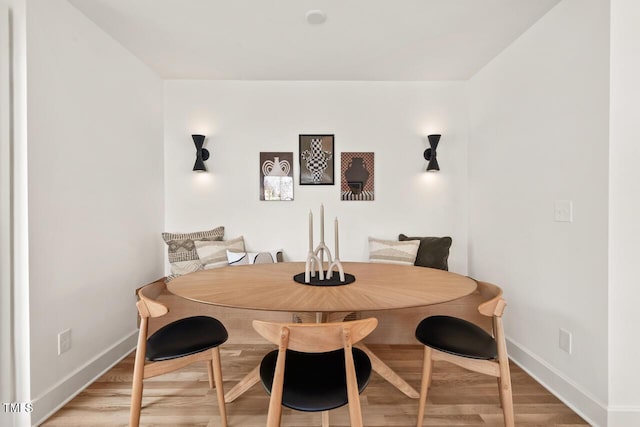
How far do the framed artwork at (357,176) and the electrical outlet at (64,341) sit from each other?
2429 mm

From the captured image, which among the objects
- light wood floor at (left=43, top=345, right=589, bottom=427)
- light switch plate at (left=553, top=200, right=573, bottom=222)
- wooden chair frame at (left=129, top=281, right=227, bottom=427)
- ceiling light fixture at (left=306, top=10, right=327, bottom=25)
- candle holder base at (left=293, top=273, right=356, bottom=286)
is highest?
ceiling light fixture at (left=306, top=10, right=327, bottom=25)

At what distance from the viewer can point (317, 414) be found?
6.04ft

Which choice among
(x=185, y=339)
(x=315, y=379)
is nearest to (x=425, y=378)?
(x=315, y=379)

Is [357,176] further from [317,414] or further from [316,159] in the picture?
[317,414]

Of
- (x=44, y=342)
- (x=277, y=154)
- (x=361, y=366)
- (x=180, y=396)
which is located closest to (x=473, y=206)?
(x=277, y=154)

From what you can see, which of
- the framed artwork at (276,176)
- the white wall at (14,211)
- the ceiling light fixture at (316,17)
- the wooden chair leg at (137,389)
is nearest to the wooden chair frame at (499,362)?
the wooden chair leg at (137,389)

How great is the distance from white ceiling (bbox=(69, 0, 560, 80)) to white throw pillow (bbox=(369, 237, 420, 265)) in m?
1.67

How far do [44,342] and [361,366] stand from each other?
5.99 ft

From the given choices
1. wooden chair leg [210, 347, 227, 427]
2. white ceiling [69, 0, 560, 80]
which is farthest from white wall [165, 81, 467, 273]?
wooden chair leg [210, 347, 227, 427]

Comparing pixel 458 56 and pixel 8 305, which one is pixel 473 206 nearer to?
pixel 458 56

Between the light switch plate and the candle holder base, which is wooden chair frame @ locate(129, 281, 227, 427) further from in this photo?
the light switch plate

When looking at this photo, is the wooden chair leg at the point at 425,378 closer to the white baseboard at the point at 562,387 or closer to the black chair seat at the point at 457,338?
the black chair seat at the point at 457,338

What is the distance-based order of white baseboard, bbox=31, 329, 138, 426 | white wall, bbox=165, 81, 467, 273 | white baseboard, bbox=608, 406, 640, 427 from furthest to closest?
white wall, bbox=165, 81, 467, 273 < white baseboard, bbox=31, 329, 138, 426 < white baseboard, bbox=608, 406, 640, 427

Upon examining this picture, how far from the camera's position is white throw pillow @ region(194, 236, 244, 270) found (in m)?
2.87
